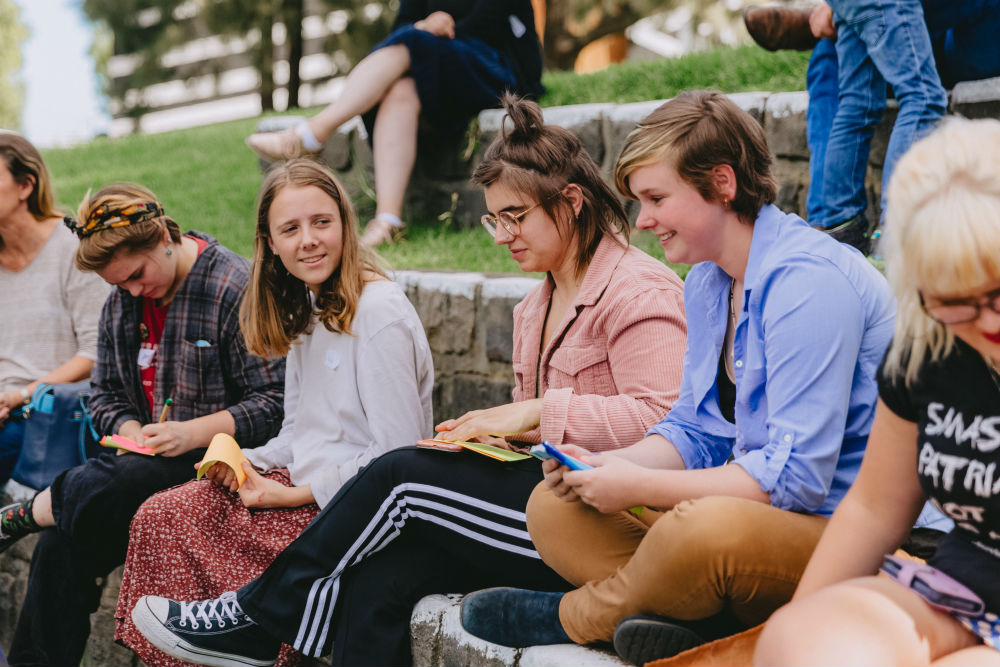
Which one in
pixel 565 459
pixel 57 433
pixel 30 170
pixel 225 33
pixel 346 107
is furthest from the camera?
pixel 225 33

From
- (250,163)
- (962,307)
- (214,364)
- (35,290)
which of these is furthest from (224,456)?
(250,163)

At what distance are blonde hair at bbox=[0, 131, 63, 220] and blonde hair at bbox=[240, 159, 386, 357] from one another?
1.60m

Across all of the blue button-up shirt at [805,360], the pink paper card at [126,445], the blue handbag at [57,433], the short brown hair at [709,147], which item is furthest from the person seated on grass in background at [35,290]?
the blue button-up shirt at [805,360]

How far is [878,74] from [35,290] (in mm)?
3287

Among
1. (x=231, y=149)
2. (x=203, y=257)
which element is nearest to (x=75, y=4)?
(x=231, y=149)

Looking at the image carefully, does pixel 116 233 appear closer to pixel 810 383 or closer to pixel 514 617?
pixel 514 617

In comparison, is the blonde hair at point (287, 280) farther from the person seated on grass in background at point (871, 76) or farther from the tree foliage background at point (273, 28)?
the tree foliage background at point (273, 28)

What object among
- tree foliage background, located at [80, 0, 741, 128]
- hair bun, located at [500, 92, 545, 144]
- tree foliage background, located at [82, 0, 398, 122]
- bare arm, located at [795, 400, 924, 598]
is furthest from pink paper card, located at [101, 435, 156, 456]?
tree foliage background, located at [82, 0, 398, 122]

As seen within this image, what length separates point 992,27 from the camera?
11.8ft

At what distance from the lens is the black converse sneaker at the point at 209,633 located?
8.77ft

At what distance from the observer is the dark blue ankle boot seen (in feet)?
7.43

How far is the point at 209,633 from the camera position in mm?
2678

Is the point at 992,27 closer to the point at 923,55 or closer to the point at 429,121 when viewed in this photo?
the point at 923,55

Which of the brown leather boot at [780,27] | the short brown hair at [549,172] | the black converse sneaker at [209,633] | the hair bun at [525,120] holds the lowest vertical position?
the black converse sneaker at [209,633]
